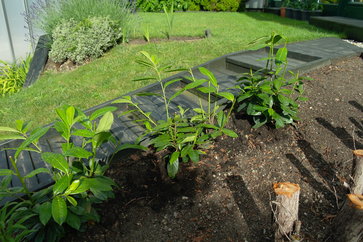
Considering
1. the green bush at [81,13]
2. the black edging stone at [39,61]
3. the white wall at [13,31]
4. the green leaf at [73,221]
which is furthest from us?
the white wall at [13,31]

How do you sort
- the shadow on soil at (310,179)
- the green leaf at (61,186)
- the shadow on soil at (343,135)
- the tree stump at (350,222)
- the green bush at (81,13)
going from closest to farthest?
the tree stump at (350,222), the green leaf at (61,186), the shadow on soil at (310,179), the shadow on soil at (343,135), the green bush at (81,13)

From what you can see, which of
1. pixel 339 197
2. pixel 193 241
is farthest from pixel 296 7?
pixel 193 241

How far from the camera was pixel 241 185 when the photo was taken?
2.67 meters

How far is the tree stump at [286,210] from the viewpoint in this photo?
1.75 meters

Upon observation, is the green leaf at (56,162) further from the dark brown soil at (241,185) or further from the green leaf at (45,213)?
the dark brown soil at (241,185)

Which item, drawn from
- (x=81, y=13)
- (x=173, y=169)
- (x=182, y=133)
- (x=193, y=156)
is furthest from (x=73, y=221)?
(x=81, y=13)

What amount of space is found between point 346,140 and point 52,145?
128 inches

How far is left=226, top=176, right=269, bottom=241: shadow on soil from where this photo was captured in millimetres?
2271

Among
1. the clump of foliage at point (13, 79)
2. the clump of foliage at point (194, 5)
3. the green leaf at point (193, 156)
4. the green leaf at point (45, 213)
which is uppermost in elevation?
the clump of foliage at point (194, 5)

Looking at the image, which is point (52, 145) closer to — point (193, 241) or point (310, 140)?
point (193, 241)

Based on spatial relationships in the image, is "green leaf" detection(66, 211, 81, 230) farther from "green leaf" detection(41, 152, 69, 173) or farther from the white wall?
the white wall

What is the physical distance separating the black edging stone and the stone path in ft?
8.91

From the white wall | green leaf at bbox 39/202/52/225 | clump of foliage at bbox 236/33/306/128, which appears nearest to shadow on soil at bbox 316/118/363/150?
clump of foliage at bbox 236/33/306/128

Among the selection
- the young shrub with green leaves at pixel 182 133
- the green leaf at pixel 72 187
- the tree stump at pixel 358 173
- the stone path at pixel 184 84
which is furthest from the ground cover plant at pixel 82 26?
the tree stump at pixel 358 173
